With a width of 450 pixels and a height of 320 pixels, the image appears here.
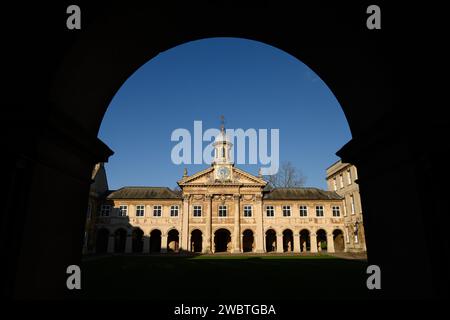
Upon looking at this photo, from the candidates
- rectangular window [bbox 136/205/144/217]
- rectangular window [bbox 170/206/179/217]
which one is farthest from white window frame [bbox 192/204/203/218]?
rectangular window [bbox 136/205/144/217]

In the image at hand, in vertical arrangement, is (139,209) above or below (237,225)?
above

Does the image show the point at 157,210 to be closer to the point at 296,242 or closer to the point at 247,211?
the point at 247,211

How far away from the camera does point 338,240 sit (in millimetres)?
40781

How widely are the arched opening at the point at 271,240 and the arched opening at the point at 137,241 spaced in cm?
1869

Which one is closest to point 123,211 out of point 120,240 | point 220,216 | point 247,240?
point 120,240

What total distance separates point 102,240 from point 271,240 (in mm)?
25332

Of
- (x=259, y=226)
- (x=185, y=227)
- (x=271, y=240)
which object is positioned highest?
(x=259, y=226)

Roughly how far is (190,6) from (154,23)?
75 centimetres

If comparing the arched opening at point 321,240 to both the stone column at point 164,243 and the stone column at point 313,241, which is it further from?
the stone column at point 164,243

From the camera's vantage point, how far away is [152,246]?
40844 mm

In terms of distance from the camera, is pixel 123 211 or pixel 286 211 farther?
pixel 286 211

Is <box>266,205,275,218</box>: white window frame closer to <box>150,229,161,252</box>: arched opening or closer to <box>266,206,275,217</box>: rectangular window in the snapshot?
<box>266,206,275,217</box>: rectangular window

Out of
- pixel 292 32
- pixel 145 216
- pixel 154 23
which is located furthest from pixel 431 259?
pixel 145 216

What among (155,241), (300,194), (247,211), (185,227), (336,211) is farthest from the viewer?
(300,194)
